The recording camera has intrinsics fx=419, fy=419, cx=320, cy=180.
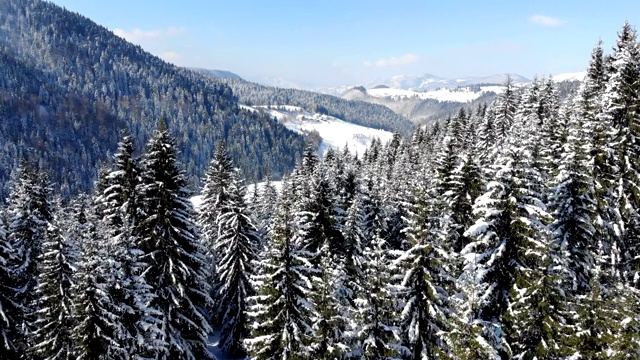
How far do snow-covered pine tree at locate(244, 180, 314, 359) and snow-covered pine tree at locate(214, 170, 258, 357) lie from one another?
12505mm

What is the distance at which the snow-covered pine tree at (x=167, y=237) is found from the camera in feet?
76.2

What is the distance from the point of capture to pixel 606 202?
26953 mm

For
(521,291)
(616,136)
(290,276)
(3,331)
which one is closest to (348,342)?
(290,276)

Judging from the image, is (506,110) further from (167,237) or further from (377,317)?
(167,237)

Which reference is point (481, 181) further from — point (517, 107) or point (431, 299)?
point (517, 107)

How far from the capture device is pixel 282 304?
20438 millimetres

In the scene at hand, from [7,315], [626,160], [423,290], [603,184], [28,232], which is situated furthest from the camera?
[28,232]

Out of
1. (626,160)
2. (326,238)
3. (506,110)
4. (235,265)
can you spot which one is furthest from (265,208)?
(506,110)

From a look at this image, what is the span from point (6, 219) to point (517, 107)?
7130 centimetres

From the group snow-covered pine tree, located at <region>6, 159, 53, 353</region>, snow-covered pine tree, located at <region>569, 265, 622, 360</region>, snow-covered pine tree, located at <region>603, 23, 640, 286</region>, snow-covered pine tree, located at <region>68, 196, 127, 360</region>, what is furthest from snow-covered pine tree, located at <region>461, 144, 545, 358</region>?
snow-covered pine tree, located at <region>6, 159, 53, 353</region>

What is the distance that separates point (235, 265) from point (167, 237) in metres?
11.8

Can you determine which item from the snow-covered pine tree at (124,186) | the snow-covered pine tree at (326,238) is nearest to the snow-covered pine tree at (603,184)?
the snow-covered pine tree at (326,238)

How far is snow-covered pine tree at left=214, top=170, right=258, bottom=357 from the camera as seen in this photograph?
1316 inches

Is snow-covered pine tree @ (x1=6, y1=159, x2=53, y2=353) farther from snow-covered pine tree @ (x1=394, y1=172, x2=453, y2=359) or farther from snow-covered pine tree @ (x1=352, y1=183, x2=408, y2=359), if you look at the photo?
snow-covered pine tree @ (x1=394, y1=172, x2=453, y2=359)
